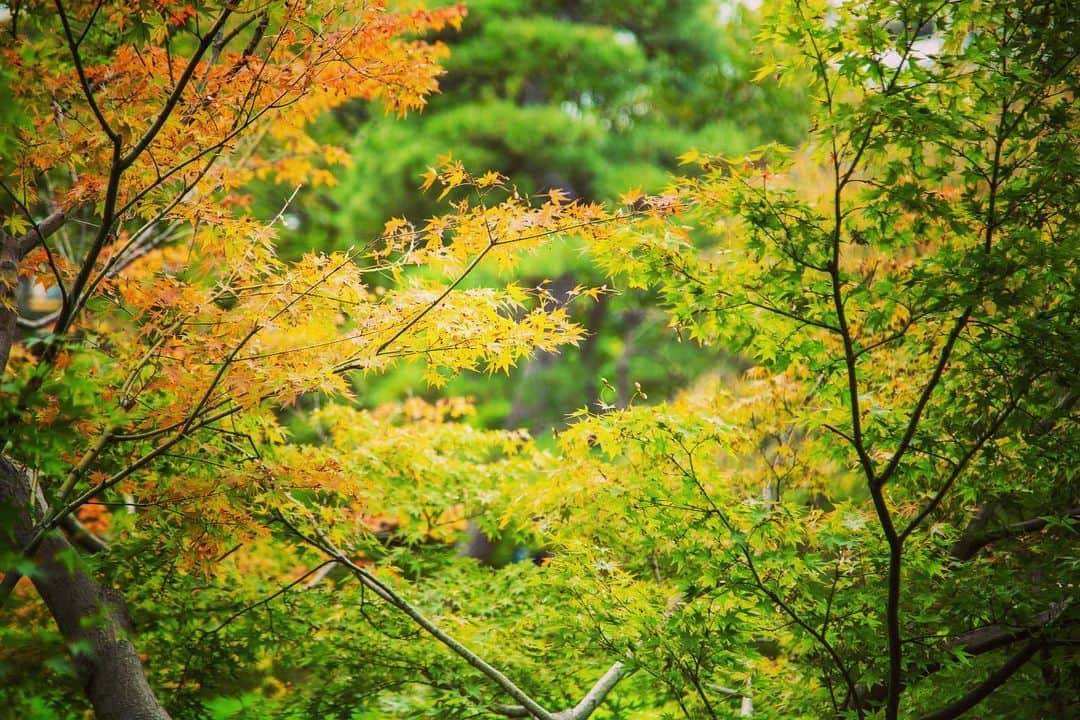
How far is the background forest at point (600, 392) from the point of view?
2828mm

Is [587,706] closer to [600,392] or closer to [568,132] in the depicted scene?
[600,392]

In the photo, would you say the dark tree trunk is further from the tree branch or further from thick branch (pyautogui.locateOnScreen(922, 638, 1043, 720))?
the tree branch

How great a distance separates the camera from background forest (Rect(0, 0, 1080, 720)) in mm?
2828

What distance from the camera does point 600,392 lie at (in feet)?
11.4

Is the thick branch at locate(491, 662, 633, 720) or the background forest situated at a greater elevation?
the background forest

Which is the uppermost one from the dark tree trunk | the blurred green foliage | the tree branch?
the blurred green foliage

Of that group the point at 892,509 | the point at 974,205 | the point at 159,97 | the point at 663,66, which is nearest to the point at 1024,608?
the point at 892,509

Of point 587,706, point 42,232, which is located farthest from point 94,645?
point 587,706

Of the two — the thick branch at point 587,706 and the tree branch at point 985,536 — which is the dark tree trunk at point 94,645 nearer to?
the thick branch at point 587,706

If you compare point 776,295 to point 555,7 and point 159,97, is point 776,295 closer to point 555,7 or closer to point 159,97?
point 159,97

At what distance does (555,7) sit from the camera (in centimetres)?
1153

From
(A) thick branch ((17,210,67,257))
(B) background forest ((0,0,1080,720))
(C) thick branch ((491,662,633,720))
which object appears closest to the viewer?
(B) background forest ((0,0,1080,720))

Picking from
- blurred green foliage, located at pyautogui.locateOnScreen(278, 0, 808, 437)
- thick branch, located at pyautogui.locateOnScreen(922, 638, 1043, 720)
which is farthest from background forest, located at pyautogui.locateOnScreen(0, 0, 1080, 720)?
blurred green foliage, located at pyautogui.locateOnScreen(278, 0, 808, 437)

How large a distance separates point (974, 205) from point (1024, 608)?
1.57 metres
